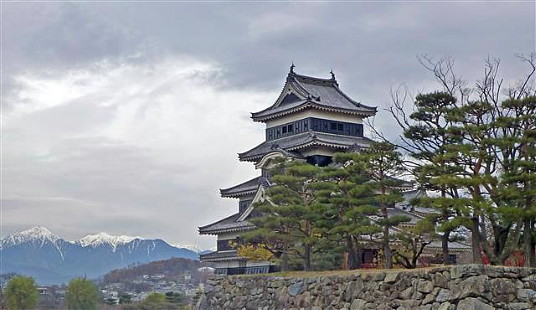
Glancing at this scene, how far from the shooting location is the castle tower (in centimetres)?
3466

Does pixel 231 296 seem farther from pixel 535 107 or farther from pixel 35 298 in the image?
pixel 35 298

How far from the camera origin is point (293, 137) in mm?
36156

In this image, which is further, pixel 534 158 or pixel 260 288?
pixel 260 288

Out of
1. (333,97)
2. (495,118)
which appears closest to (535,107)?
(495,118)

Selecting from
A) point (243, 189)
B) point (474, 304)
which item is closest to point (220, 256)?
point (243, 189)

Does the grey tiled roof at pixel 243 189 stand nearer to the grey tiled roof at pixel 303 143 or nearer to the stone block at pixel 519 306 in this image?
the grey tiled roof at pixel 303 143

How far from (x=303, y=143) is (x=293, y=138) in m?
1.93

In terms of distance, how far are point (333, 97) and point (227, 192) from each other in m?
7.17

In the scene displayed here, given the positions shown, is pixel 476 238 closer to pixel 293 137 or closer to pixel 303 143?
pixel 303 143

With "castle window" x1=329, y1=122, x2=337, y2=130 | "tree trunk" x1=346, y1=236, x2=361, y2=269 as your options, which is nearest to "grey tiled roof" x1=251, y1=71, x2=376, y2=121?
"castle window" x1=329, y1=122, x2=337, y2=130

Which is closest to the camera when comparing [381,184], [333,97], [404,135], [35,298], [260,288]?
[404,135]

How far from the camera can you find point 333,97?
37.7m

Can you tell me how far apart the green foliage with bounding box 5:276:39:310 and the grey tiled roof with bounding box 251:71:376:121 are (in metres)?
24.3

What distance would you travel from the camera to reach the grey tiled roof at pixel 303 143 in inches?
1348
